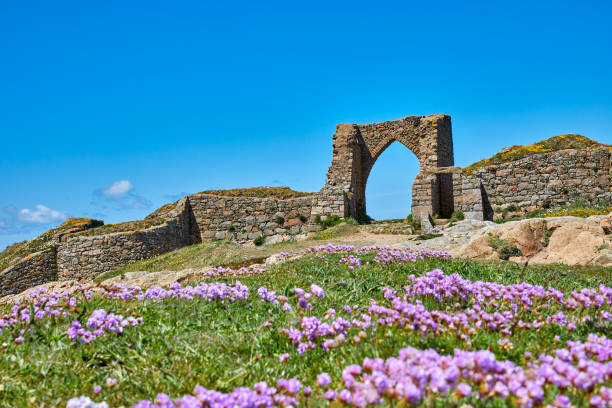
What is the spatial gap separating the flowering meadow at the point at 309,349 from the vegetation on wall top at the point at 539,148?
18.9 metres

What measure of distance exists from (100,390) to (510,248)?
32.6 ft

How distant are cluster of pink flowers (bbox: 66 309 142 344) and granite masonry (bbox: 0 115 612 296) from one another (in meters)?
17.9

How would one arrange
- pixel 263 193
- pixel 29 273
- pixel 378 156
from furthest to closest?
pixel 378 156 → pixel 263 193 → pixel 29 273

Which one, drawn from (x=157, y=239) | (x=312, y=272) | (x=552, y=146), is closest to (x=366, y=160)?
(x=552, y=146)

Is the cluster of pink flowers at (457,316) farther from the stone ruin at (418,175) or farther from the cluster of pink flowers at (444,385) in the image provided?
the stone ruin at (418,175)

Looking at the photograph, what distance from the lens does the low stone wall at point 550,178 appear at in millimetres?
20484

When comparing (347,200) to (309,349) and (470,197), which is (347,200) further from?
(309,349)

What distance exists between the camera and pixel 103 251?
21109 mm

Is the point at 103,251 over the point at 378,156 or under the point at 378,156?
under

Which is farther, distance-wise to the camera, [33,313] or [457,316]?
[33,313]

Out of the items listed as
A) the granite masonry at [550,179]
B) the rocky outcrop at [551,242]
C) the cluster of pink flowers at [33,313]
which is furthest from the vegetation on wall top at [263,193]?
the cluster of pink flowers at [33,313]

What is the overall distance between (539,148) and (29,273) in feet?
80.1

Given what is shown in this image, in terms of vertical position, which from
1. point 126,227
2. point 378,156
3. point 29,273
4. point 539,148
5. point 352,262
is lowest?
point 29,273

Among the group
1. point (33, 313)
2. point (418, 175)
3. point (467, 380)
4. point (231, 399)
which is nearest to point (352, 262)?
point (33, 313)
